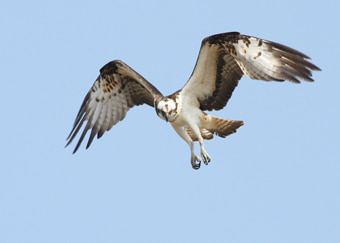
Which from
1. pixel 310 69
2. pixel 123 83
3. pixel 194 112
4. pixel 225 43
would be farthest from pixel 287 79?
pixel 123 83

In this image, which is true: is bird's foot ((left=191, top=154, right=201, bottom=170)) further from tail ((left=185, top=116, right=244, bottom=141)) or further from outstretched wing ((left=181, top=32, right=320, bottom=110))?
outstretched wing ((left=181, top=32, right=320, bottom=110))

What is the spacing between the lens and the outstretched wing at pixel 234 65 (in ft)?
37.1

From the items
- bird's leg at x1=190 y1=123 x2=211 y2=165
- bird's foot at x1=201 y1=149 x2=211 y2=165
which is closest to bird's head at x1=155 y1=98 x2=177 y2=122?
bird's leg at x1=190 y1=123 x2=211 y2=165

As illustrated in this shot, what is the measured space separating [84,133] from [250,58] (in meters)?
3.87

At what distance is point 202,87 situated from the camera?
12.6 metres

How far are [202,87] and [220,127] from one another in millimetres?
931

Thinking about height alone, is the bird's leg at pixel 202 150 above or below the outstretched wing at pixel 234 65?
below

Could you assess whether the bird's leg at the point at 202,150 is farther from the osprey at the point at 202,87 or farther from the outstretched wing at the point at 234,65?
the outstretched wing at the point at 234,65

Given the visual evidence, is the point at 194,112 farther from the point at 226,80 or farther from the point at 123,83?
the point at 123,83

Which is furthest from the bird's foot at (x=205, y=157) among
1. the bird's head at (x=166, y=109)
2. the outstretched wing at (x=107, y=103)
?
the outstretched wing at (x=107, y=103)

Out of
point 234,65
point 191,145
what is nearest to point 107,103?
point 191,145

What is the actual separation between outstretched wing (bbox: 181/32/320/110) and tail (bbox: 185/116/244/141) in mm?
321

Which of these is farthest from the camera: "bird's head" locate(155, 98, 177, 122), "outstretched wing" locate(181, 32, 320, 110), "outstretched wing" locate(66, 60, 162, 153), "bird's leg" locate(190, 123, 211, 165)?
"outstretched wing" locate(66, 60, 162, 153)

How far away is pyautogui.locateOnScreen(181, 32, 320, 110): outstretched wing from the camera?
37.1 feet
